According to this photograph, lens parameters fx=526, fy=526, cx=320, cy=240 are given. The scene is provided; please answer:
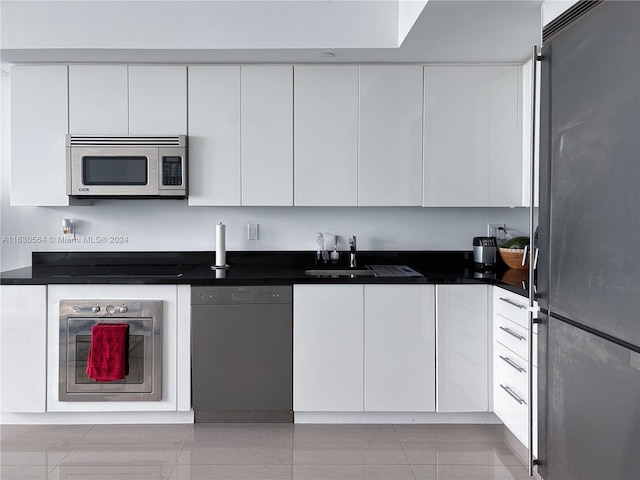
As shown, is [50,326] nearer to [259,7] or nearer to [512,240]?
[259,7]

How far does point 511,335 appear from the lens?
271cm

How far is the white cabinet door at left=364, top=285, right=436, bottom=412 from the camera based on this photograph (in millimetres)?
2990

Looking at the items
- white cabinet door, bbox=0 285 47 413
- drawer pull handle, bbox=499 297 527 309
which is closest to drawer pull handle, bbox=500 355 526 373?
drawer pull handle, bbox=499 297 527 309

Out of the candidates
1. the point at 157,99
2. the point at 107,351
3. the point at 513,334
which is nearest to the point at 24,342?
the point at 107,351

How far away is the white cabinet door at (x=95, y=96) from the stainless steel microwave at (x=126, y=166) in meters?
0.11

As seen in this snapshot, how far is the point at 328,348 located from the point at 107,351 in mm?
1221

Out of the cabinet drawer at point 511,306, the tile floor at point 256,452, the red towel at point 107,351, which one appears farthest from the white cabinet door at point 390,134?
the red towel at point 107,351

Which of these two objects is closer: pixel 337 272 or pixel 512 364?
pixel 512 364

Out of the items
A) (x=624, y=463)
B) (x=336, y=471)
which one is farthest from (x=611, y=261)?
(x=336, y=471)

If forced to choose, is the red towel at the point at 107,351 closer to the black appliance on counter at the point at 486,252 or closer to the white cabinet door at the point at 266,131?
the white cabinet door at the point at 266,131

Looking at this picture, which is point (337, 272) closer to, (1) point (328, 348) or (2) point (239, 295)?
(1) point (328, 348)

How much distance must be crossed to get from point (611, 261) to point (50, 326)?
280 cm

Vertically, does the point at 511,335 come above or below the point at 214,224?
below

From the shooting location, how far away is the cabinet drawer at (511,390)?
254 centimetres
